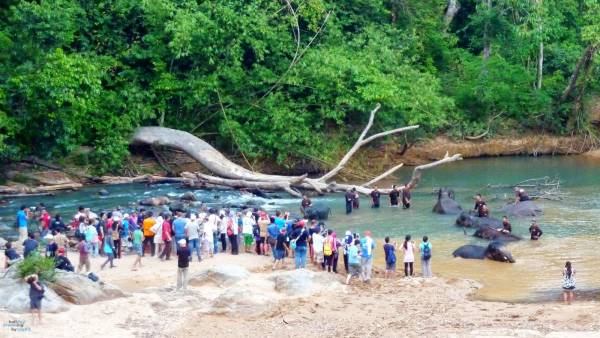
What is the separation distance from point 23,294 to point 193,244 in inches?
244

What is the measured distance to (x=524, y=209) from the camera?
1282 inches

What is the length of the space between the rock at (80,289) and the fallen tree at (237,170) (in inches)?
606

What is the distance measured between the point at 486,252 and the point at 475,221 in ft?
13.7

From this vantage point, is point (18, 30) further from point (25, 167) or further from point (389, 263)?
point (389, 263)

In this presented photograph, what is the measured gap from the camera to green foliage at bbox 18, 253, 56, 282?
65.4 ft

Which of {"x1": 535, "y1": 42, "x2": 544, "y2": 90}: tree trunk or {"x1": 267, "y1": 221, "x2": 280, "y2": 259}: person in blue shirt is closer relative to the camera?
{"x1": 267, "y1": 221, "x2": 280, "y2": 259}: person in blue shirt

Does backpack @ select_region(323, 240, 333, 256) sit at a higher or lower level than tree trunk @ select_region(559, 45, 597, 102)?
lower

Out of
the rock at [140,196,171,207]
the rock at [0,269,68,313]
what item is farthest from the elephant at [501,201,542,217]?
the rock at [0,269,68,313]

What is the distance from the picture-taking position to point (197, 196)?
35.7 m

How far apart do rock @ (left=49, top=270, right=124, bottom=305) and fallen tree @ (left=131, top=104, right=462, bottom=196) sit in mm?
15396

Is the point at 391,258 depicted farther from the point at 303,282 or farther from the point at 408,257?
the point at 303,282

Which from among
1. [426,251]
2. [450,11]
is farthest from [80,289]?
[450,11]

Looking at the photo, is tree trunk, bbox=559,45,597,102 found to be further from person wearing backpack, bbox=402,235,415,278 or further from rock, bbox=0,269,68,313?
rock, bbox=0,269,68,313

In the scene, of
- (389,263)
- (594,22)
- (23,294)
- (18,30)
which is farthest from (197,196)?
(594,22)
